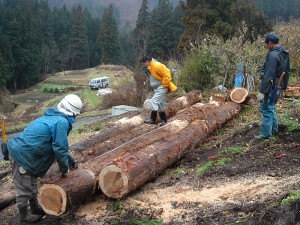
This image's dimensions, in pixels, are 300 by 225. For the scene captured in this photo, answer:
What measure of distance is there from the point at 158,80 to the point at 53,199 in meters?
3.99

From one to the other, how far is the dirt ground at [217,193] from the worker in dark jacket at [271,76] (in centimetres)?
33

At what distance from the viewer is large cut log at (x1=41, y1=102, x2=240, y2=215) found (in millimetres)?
6162

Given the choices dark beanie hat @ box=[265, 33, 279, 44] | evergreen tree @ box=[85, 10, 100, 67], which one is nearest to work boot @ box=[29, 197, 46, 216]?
dark beanie hat @ box=[265, 33, 279, 44]

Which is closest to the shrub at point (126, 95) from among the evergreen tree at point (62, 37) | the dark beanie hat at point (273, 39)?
the dark beanie hat at point (273, 39)

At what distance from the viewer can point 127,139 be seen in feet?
26.4

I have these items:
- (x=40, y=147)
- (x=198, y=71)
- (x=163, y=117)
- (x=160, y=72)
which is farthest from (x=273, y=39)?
(x=198, y=71)

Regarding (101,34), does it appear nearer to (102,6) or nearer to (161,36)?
(161,36)

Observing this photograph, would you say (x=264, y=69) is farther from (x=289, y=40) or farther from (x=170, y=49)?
(x=170, y=49)

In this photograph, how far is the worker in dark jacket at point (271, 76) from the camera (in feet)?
22.7

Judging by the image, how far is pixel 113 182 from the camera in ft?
18.7

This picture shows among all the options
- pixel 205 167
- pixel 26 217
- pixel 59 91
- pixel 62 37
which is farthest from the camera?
pixel 62 37

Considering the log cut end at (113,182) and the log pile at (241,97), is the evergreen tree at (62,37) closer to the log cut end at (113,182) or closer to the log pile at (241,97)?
the log pile at (241,97)

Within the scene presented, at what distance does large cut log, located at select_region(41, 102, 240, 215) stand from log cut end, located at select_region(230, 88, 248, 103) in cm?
30

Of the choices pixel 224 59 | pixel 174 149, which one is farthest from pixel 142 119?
pixel 224 59
